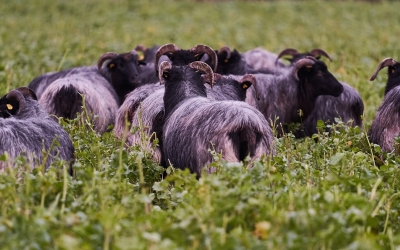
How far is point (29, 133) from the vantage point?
6.56 m

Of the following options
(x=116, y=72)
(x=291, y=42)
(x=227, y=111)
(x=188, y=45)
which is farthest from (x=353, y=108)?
(x=291, y=42)

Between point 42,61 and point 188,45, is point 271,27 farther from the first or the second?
point 42,61

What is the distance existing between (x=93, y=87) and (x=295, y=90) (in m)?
2.88

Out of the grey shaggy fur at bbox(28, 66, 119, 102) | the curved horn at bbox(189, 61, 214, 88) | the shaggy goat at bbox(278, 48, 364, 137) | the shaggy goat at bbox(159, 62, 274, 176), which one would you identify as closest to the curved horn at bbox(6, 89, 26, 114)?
the shaggy goat at bbox(159, 62, 274, 176)

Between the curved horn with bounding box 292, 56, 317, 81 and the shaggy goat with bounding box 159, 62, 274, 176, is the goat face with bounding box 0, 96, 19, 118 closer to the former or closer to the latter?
the shaggy goat with bounding box 159, 62, 274, 176

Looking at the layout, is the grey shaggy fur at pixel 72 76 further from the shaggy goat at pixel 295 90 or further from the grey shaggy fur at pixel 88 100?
the shaggy goat at pixel 295 90

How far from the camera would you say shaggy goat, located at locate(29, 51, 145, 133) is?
9.48 m

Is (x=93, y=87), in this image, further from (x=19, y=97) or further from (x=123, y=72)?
(x=19, y=97)

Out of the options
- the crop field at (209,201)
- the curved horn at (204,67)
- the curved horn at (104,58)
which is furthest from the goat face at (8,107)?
the curved horn at (104,58)

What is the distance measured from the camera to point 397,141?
272 inches

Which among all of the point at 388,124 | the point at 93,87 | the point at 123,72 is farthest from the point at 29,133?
the point at 123,72

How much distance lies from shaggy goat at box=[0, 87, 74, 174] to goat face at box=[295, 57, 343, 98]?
13.7 feet

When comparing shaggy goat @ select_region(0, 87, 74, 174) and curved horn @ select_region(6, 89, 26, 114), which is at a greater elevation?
curved horn @ select_region(6, 89, 26, 114)

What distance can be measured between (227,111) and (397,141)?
5.61 ft
